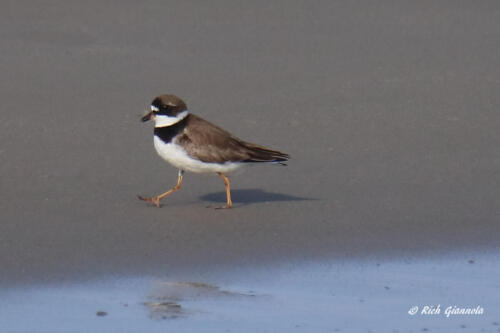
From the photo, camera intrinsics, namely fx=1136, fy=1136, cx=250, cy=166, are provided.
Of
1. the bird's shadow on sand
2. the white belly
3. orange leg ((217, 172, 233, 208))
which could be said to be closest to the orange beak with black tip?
the white belly

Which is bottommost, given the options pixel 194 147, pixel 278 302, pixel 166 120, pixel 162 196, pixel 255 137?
pixel 278 302

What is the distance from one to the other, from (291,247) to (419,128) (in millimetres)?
3056

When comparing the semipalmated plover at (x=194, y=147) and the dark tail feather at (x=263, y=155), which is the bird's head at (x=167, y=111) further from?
the dark tail feather at (x=263, y=155)

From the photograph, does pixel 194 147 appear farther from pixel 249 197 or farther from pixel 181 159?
pixel 249 197

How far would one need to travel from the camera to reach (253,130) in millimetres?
9875

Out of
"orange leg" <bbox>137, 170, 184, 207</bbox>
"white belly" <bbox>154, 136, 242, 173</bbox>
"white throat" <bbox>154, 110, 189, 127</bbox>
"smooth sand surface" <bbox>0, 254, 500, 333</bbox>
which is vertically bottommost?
"smooth sand surface" <bbox>0, 254, 500, 333</bbox>

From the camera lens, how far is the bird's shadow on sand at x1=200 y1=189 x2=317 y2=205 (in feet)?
27.8

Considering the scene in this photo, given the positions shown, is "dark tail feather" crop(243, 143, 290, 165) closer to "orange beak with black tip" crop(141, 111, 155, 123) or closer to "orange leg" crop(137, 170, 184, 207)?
"orange leg" crop(137, 170, 184, 207)

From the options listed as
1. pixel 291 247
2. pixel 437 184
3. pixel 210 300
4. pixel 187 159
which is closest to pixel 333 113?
pixel 437 184

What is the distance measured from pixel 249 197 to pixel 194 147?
0.72m

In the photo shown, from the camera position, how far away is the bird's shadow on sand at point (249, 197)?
847 cm

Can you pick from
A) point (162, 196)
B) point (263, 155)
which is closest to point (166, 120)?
point (162, 196)

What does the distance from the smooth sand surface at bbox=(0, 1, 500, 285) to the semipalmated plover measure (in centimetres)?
31

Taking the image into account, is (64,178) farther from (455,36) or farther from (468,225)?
(455,36)
